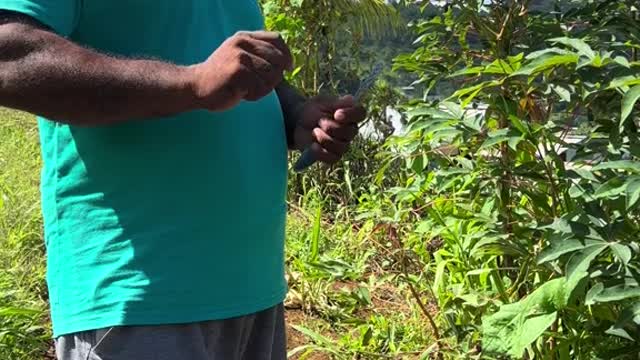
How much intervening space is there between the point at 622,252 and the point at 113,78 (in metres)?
1.30

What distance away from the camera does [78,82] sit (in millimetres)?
1414

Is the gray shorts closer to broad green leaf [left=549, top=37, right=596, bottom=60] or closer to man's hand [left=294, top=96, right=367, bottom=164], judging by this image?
man's hand [left=294, top=96, right=367, bottom=164]

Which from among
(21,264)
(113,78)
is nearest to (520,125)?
(113,78)

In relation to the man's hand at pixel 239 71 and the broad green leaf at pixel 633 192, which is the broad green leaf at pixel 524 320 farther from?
the man's hand at pixel 239 71

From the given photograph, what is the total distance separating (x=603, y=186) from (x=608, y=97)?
12.8 inches

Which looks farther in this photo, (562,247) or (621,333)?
(621,333)

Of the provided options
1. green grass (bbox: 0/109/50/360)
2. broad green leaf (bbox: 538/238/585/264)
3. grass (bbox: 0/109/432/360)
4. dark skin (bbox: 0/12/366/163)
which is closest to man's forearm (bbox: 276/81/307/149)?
dark skin (bbox: 0/12/366/163)

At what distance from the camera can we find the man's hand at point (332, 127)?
1.85m

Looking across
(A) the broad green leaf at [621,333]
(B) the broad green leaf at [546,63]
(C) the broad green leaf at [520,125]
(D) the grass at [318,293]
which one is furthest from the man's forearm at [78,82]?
(D) the grass at [318,293]

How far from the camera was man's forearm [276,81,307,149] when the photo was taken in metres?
2.00

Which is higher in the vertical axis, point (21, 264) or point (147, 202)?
point (147, 202)

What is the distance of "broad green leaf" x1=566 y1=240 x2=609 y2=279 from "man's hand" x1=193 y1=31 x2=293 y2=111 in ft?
→ 3.60

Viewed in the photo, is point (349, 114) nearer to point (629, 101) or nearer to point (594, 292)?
point (629, 101)

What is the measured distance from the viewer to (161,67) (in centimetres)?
145
